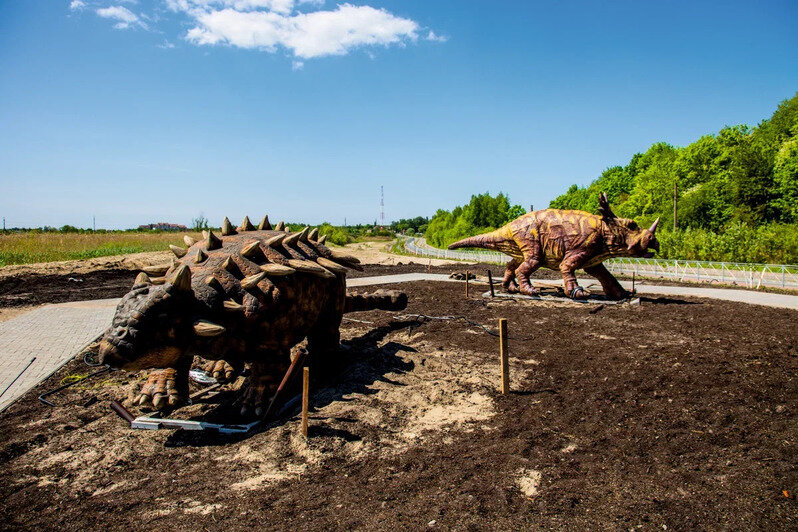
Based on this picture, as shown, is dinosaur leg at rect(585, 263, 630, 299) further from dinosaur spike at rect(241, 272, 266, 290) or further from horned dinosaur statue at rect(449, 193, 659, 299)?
dinosaur spike at rect(241, 272, 266, 290)

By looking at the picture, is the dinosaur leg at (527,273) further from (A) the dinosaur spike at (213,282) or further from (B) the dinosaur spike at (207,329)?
(B) the dinosaur spike at (207,329)

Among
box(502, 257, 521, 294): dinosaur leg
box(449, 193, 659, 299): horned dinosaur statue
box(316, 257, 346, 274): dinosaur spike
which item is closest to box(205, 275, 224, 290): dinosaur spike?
box(316, 257, 346, 274): dinosaur spike

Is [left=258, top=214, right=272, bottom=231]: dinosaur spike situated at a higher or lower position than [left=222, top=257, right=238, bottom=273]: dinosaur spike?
higher

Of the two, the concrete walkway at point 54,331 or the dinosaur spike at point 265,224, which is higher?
the dinosaur spike at point 265,224

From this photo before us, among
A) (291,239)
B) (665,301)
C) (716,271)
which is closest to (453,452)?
(291,239)

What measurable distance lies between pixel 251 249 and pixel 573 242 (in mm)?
9678

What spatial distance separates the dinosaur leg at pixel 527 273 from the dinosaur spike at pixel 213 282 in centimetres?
1001

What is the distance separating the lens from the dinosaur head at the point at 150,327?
4254mm

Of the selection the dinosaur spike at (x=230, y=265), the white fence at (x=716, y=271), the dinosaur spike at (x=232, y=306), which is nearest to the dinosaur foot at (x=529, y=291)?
the white fence at (x=716, y=271)

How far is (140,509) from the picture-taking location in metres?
3.76

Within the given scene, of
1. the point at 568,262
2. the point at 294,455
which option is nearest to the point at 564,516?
the point at 294,455

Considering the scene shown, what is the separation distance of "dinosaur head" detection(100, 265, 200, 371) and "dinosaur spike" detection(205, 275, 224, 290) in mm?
243

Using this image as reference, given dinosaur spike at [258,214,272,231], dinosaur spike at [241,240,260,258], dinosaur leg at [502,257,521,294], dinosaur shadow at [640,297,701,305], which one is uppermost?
dinosaur spike at [258,214,272,231]

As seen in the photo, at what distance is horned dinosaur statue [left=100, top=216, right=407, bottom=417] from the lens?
4.40 meters
